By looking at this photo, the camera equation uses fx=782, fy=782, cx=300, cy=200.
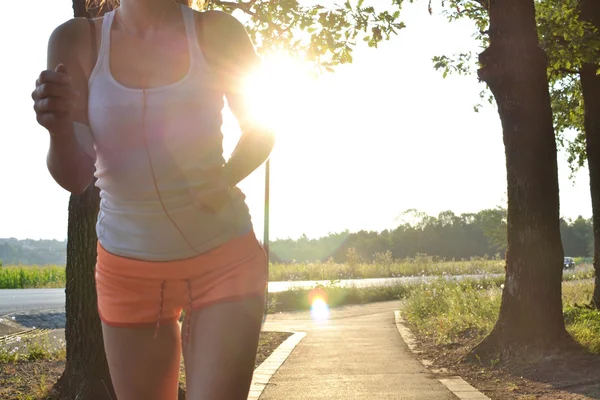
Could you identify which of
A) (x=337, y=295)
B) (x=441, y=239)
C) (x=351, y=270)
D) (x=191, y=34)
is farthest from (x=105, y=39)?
(x=441, y=239)

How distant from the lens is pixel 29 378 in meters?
7.81

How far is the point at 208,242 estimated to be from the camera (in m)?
2.29

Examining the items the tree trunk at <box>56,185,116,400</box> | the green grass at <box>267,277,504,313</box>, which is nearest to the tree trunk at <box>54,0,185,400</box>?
the tree trunk at <box>56,185,116,400</box>

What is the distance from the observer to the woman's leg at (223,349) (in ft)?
7.41

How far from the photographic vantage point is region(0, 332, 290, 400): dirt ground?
6.91 m

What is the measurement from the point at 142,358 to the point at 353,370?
6897 millimetres

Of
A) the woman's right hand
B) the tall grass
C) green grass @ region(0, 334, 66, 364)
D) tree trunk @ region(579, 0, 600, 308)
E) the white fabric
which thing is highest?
tree trunk @ region(579, 0, 600, 308)

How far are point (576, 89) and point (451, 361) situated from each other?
12340mm

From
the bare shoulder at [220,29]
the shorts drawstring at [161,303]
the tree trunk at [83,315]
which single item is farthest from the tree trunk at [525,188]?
the bare shoulder at [220,29]

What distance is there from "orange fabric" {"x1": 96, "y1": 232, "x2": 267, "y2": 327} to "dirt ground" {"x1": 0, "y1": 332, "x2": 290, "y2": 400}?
4877 millimetres

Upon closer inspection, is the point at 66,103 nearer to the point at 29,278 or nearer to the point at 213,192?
the point at 213,192

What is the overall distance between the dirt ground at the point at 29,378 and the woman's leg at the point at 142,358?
4.74 m

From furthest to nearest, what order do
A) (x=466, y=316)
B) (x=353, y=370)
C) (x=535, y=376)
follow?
(x=466, y=316)
(x=353, y=370)
(x=535, y=376)

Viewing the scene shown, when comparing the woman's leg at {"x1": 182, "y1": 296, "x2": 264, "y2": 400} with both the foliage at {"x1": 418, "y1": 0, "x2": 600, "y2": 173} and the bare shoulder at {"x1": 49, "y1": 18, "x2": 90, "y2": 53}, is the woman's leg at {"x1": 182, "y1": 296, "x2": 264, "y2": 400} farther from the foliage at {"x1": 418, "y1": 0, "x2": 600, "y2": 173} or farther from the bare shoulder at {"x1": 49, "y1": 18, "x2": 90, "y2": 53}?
the foliage at {"x1": 418, "y1": 0, "x2": 600, "y2": 173}
